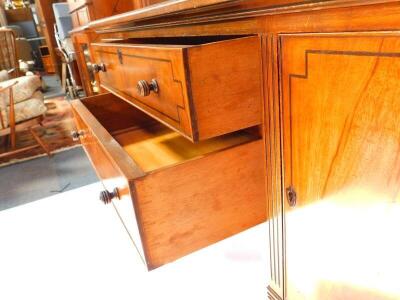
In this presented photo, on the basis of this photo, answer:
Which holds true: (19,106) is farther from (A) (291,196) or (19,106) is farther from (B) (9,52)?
(A) (291,196)

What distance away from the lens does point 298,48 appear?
32cm

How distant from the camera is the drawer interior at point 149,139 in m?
0.71

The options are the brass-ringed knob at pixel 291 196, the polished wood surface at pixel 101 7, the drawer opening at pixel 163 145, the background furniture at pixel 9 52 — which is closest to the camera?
the brass-ringed knob at pixel 291 196

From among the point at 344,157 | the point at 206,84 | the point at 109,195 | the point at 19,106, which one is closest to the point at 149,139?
the point at 109,195

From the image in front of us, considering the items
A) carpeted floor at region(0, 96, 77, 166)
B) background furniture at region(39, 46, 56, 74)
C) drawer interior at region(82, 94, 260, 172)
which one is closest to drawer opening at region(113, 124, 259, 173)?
drawer interior at region(82, 94, 260, 172)

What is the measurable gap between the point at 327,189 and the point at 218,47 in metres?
0.24

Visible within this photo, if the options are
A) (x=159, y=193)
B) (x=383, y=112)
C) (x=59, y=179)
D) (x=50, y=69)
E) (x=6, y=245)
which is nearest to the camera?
(x=383, y=112)

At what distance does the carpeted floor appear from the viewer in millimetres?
1768

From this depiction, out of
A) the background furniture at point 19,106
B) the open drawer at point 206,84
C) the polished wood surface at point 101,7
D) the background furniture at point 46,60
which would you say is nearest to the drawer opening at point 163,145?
the open drawer at point 206,84

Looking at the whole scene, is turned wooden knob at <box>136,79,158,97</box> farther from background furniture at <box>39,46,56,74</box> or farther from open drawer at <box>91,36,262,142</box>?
background furniture at <box>39,46,56,74</box>

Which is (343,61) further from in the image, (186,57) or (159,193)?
(159,193)

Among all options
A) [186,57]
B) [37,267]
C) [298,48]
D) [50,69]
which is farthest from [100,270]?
[50,69]

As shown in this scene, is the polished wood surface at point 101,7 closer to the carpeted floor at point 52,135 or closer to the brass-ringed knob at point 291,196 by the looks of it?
the carpeted floor at point 52,135

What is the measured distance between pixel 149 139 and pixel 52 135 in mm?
1385
